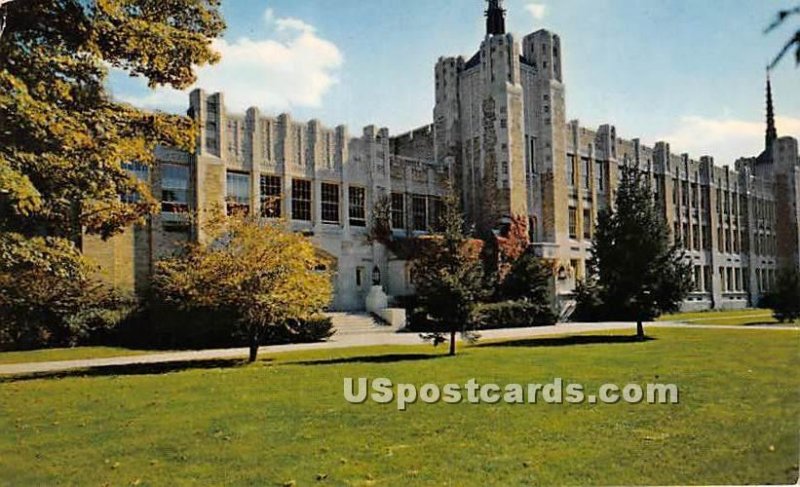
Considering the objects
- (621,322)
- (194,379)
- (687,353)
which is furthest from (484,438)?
(621,322)

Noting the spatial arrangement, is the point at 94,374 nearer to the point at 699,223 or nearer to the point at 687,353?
the point at 687,353

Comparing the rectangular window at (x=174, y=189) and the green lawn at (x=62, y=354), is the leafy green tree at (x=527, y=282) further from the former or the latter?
the green lawn at (x=62, y=354)

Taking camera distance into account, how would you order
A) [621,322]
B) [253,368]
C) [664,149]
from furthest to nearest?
[664,149] < [621,322] < [253,368]

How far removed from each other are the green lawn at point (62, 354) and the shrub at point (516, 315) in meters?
7.69

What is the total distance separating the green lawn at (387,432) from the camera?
4477 millimetres

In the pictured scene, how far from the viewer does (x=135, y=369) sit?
24.8 ft

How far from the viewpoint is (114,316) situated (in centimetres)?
788

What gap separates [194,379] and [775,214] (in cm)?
→ 1082

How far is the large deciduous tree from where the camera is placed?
6.13 metres

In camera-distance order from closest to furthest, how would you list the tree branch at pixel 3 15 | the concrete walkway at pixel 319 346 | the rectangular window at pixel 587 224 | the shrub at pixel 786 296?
1. the tree branch at pixel 3 15
2. the concrete walkway at pixel 319 346
3. the shrub at pixel 786 296
4. the rectangular window at pixel 587 224

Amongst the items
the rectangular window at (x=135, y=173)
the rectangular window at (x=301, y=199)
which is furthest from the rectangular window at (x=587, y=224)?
the rectangular window at (x=135, y=173)

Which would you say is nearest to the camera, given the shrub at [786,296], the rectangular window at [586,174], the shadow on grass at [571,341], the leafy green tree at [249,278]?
the leafy green tree at [249,278]

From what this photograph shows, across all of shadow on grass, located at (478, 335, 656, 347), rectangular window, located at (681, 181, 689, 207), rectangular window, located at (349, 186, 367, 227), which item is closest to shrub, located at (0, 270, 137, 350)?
shadow on grass, located at (478, 335, 656, 347)

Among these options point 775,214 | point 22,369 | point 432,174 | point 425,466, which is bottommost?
point 425,466
